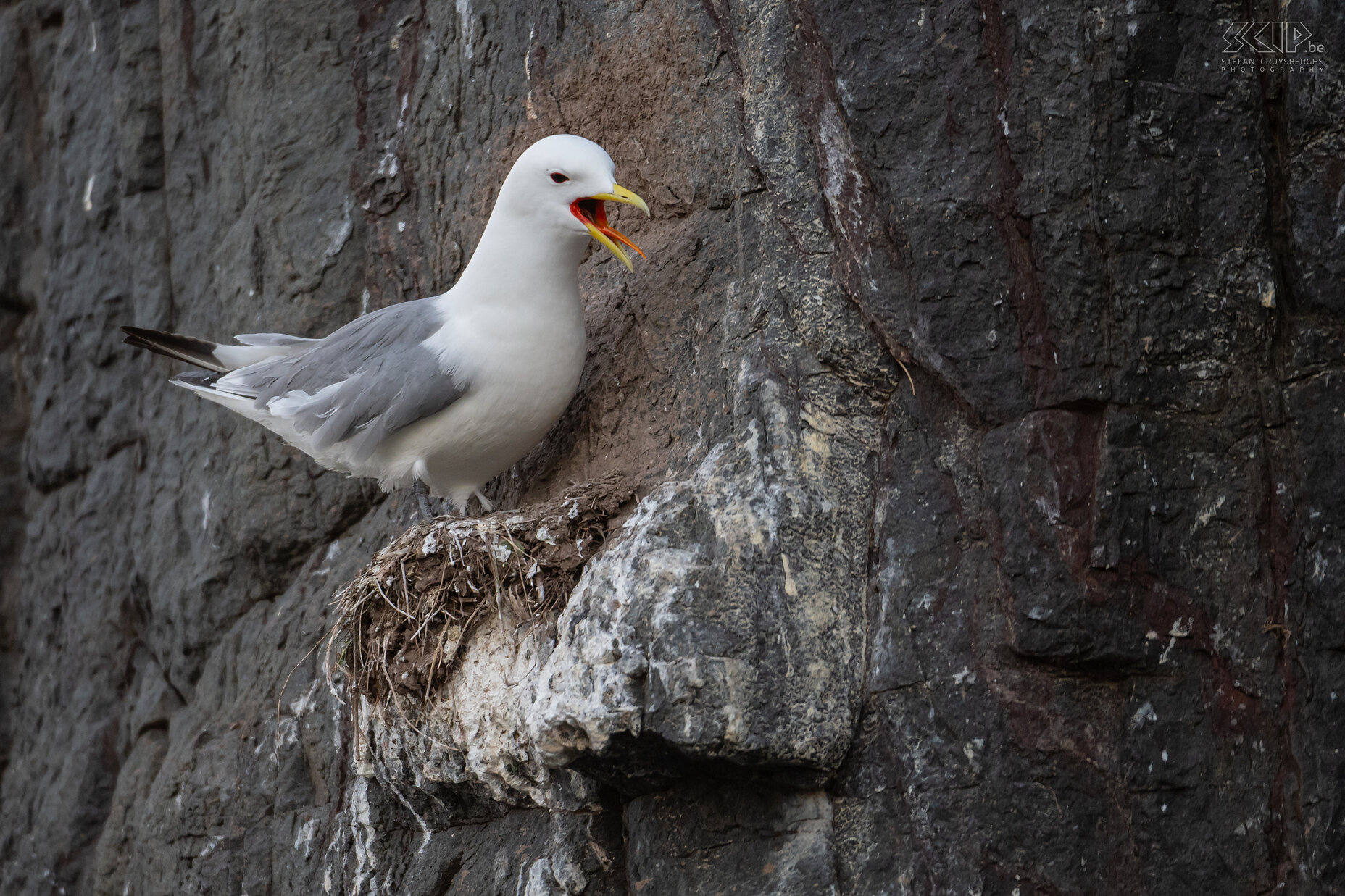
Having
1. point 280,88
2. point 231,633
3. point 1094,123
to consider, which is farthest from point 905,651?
point 280,88

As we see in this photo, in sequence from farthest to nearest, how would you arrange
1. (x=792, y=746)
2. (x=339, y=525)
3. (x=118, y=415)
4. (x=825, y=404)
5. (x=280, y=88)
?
1. (x=118, y=415)
2. (x=280, y=88)
3. (x=339, y=525)
4. (x=825, y=404)
5. (x=792, y=746)

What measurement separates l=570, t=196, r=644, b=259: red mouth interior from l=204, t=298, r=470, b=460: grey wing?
1.76ft

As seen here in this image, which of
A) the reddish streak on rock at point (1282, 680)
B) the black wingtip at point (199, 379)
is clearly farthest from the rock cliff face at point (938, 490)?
the black wingtip at point (199, 379)

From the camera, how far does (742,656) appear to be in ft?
9.87

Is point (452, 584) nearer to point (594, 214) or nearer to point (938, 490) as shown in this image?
point (594, 214)

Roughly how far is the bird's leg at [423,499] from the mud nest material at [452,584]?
671 mm

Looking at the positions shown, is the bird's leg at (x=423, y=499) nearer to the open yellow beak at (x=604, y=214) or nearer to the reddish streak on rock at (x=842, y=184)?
the open yellow beak at (x=604, y=214)

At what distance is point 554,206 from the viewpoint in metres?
3.68

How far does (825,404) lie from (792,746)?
0.83m

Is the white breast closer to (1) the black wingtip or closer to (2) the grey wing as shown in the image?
(2) the grey wing

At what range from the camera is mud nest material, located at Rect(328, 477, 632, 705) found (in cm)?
345

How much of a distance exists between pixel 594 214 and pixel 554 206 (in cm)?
13

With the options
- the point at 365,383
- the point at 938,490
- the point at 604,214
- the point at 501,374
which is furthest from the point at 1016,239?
the point at 365,383

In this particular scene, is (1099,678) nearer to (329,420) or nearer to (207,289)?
(329,420)
